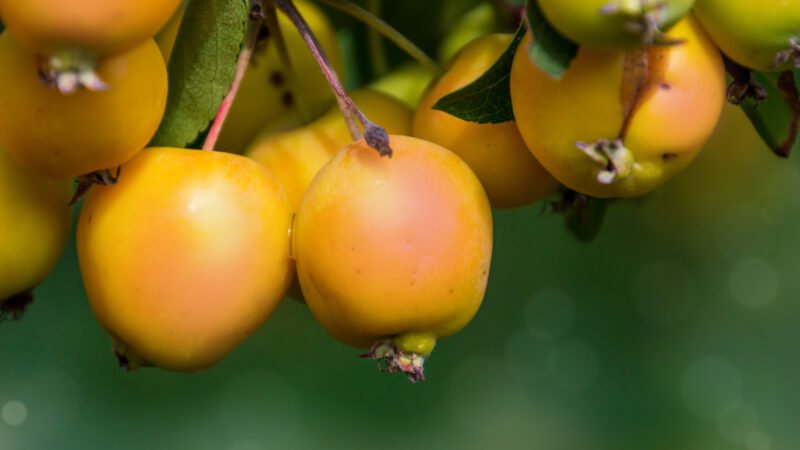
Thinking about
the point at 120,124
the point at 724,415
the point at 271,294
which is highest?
the point at 120,124

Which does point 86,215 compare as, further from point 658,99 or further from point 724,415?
point 724,415

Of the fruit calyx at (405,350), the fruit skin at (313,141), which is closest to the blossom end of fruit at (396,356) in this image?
the fruit calyx at (405,350)

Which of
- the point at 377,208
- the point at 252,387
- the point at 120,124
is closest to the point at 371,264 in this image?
the point at 377,208

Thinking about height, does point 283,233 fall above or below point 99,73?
below

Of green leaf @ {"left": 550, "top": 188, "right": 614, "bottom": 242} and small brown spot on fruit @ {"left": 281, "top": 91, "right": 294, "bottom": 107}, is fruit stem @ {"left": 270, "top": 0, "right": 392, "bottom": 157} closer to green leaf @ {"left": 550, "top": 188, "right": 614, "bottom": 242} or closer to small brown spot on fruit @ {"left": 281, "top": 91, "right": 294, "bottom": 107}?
small brown spot on fruit @ {"left": 281, "top": 91, "right": 294, "bottom": 107}

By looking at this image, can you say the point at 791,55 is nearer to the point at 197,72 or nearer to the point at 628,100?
the point at 628,100

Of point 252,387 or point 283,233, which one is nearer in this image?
point 283,233
